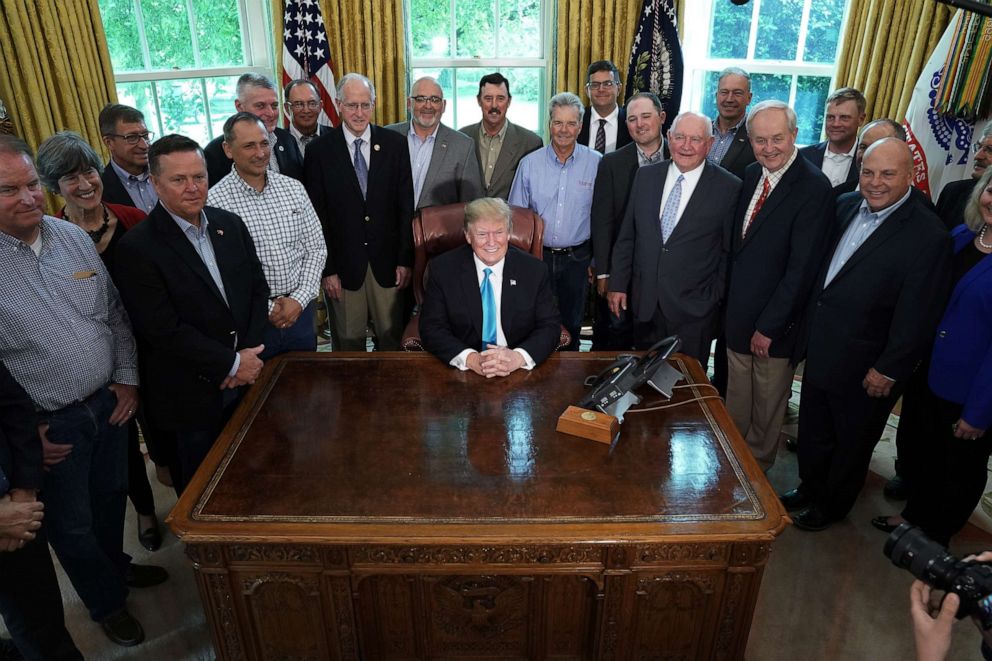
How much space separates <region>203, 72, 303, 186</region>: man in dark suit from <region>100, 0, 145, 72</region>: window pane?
5.10ft

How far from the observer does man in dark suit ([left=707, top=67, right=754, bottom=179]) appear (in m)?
3.65

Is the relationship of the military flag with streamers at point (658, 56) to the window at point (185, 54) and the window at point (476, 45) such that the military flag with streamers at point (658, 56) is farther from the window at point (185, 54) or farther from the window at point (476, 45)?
the window at point (185, 54)

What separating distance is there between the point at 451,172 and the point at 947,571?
2982mm

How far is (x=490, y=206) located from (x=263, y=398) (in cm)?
113

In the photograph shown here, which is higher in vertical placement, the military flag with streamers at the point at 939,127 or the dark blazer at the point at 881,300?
the military flag with streamers at the point at 939,127

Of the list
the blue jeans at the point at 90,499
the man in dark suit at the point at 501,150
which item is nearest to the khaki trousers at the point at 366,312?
the man in dark suit at the point at 501,150

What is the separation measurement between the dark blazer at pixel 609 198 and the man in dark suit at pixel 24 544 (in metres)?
2.58

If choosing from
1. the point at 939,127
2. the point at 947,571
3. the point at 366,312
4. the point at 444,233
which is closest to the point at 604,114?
the point at 444,233

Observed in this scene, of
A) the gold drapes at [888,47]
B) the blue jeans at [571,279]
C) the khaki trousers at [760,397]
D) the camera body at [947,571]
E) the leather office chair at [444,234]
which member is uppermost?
the gold drapes at [888,47]

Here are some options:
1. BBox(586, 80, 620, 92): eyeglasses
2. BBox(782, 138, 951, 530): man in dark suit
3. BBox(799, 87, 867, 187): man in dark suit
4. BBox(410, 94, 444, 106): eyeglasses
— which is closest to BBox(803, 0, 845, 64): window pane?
Answer: BBox(799, 87, 867, 187): man in dark suit

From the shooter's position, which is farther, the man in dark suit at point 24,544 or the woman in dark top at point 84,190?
the woman in dark top at point 84,190

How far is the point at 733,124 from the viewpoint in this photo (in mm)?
Result: 3900

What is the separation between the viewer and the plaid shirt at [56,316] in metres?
1.84

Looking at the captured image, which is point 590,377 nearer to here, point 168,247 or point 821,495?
point 821,495
